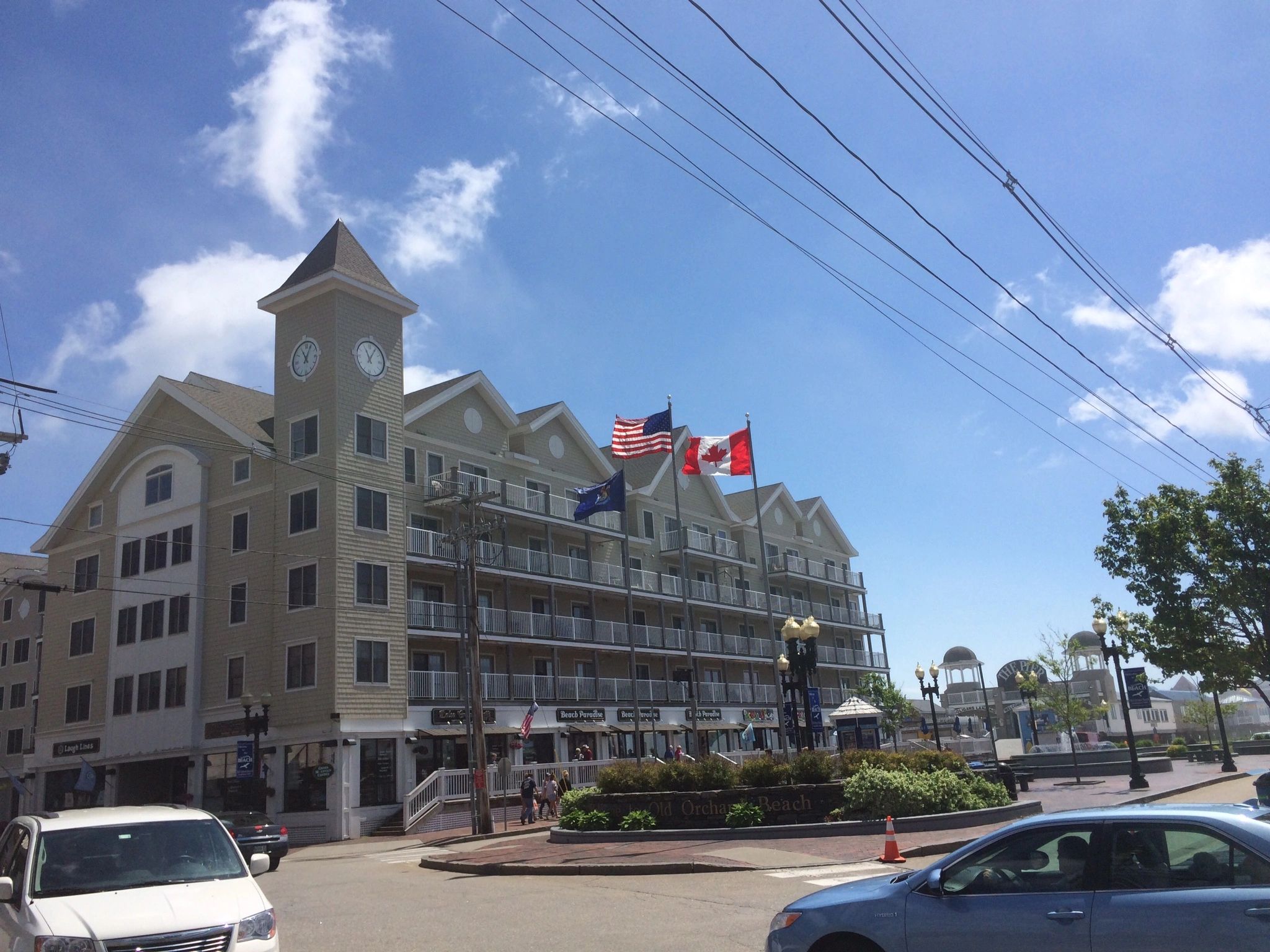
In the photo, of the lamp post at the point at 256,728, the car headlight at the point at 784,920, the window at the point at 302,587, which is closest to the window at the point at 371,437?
the window at the point at 302,587

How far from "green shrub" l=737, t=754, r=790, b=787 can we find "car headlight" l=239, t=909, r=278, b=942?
1402cm

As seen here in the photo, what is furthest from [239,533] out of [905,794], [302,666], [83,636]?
[905,794]

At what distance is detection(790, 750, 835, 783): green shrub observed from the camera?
2006 centimetres

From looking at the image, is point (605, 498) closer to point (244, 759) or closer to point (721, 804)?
point (244, 759)

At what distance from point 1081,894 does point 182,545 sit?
3959cm

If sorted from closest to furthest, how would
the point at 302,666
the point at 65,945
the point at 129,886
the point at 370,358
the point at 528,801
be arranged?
1. the point at 65,945
2. the point at 129,886
3. the point at 528,801
4. the point at 302,666
5. the point at 370,358

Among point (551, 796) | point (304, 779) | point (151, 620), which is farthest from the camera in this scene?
point (151, 620)

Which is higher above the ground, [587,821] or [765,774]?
[765,774]

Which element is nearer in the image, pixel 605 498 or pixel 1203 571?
pixel 1203 571

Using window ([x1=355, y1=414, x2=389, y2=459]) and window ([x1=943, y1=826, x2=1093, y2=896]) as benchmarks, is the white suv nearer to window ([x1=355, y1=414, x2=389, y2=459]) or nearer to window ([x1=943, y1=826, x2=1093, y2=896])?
window ([x1=943, y1=826, x2=1093, y2=896])

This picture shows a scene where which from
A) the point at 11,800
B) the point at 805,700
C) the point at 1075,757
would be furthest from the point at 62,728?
the point at 1075,757

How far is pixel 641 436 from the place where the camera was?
34688mm

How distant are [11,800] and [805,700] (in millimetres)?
45208

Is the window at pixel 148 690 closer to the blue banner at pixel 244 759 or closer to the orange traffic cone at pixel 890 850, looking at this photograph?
the blue banner at pixel 244 759
